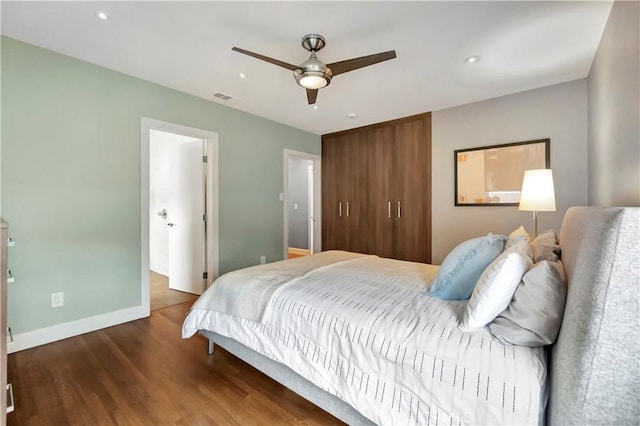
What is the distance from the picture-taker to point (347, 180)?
4922 mm

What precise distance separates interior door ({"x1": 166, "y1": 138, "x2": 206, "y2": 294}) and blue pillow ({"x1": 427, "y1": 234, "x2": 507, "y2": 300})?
117 inches

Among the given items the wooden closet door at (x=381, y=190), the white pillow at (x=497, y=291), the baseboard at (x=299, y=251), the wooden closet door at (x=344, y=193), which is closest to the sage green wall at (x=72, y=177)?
the wooden closet door at (x=344, y=193)

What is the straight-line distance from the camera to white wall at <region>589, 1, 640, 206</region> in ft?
4.94

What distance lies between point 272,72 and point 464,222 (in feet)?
9.75

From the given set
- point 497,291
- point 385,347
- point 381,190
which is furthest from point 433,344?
point 381,190

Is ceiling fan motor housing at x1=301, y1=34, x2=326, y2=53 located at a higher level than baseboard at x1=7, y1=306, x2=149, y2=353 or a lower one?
higher

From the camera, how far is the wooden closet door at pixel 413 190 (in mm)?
4027

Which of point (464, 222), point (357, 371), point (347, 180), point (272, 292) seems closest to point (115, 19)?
point (272, 292)

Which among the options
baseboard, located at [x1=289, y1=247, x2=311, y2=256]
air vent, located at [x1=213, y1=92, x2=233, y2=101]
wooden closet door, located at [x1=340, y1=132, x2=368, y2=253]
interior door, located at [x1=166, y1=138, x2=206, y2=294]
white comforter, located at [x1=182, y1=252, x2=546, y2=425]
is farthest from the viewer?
baseboard, located at [x1=289, y1=247, x2=311, y2=256]

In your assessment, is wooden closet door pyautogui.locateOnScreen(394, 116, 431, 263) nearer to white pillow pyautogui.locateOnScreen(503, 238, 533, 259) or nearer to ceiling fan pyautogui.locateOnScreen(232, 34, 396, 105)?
ceiling fan pyautogui.locateOnScreen(232, 34, 396, 105)

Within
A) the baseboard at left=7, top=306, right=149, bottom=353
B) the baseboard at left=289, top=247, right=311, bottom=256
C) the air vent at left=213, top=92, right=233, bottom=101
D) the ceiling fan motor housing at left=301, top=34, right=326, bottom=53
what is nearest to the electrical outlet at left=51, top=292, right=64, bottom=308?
the baseboard at left=7, top=306, right=149, bottom=353

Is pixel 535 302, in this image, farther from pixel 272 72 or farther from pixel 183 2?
pixel 272 72

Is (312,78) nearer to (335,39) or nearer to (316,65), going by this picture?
(316,65)

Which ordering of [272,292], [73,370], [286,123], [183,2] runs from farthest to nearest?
1. [286,123]
2. [73,370]
3. [183,2]
4. [272,292]
